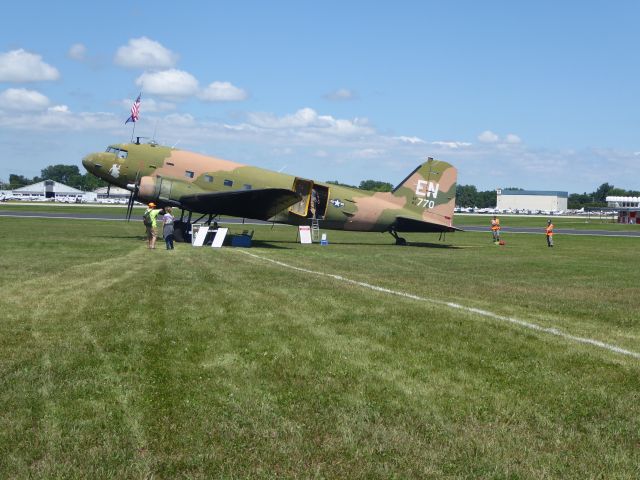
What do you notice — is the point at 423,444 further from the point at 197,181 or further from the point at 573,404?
the point at 197,181

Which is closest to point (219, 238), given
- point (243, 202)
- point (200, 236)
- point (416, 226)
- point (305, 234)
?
point (200, 236)

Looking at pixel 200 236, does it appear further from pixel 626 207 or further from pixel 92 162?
pixel 626 207

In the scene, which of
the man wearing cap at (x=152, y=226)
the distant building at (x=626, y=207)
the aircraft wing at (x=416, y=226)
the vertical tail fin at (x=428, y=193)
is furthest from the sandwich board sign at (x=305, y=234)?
the distant building at (x=626, y=207)

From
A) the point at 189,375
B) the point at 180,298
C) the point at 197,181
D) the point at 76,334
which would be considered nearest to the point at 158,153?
the point at 197,181

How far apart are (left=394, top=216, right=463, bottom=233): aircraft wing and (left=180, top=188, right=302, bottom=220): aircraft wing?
783 cm

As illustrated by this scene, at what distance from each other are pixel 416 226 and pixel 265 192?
36.3 ft

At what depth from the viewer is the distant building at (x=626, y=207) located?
10205cm

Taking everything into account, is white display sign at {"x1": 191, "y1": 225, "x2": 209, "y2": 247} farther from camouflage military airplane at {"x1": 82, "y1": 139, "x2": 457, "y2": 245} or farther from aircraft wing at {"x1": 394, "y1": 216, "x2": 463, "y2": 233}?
aircraft wing at {"x1": 394, "y1": 216, "x2": 463, "y2": 233}

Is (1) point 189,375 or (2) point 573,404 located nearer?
(2) point 573,404

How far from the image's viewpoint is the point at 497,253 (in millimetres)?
32344

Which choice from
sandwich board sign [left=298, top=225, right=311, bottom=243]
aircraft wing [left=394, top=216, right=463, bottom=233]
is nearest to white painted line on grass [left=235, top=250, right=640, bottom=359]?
sandwich board sign [left=298, top=225, right=311, bottom=243]

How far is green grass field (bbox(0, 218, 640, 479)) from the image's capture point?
545cm

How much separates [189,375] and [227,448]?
2.26 metres

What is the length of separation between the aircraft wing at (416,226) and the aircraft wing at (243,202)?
7.83 m
